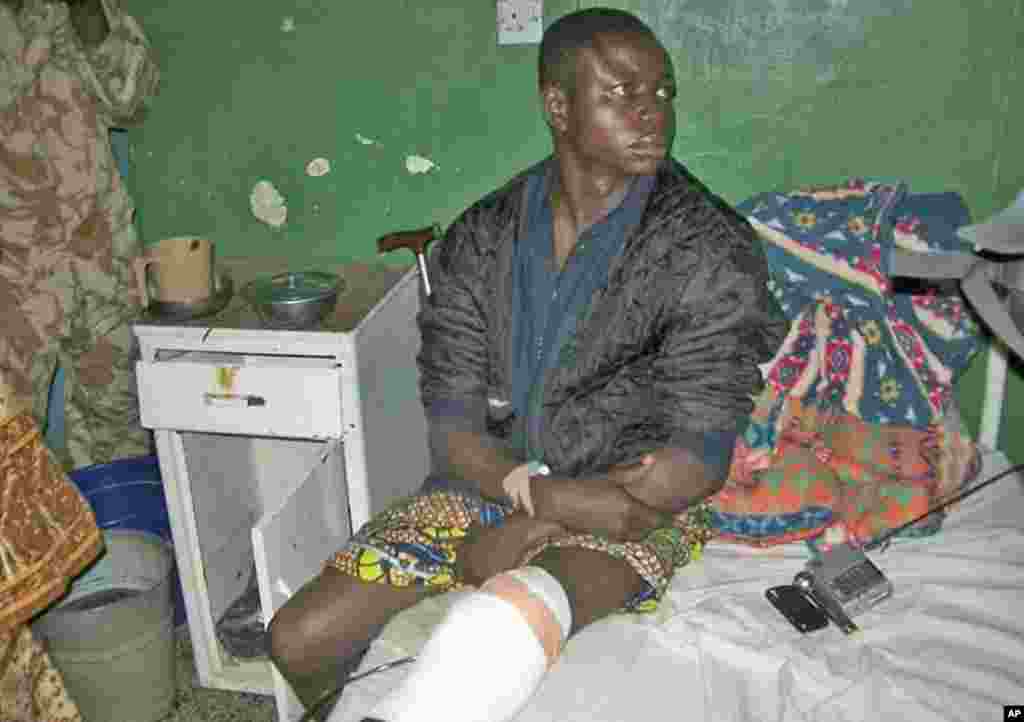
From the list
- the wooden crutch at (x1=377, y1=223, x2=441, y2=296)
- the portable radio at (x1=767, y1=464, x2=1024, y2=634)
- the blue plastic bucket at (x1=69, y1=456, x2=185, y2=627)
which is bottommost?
the blue plastic bucket at (x1=69, y1=456, x2=185, y2=627)

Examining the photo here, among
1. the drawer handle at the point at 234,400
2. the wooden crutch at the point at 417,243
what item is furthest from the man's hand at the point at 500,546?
the wooden crutch at the point at 417,243

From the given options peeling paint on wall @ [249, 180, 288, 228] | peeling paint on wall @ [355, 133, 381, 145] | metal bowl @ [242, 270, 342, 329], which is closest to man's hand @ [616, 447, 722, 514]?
metal bowl @ [242, 270, 342, 329]

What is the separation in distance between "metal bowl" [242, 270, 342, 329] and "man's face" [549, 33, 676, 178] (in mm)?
629

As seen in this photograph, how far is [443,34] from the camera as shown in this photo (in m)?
2.24

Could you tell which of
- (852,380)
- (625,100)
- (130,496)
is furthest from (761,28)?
(130,496)

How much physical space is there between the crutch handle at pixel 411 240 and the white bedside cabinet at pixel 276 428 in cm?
8

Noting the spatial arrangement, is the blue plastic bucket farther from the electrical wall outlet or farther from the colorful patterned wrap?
the electrical wall outlet

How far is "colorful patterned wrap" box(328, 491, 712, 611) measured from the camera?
1.62 meters

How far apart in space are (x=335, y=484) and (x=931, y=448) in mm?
1118

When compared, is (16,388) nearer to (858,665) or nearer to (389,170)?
(389,170)

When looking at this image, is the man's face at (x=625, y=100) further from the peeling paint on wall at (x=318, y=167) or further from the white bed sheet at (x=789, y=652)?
the peeling paint on wall at (x=318, y=167)

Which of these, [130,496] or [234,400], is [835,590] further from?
[130,496]

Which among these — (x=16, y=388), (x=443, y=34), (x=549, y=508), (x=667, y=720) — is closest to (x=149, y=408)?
(x=16, y=388)

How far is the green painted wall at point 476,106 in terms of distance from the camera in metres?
2.08
